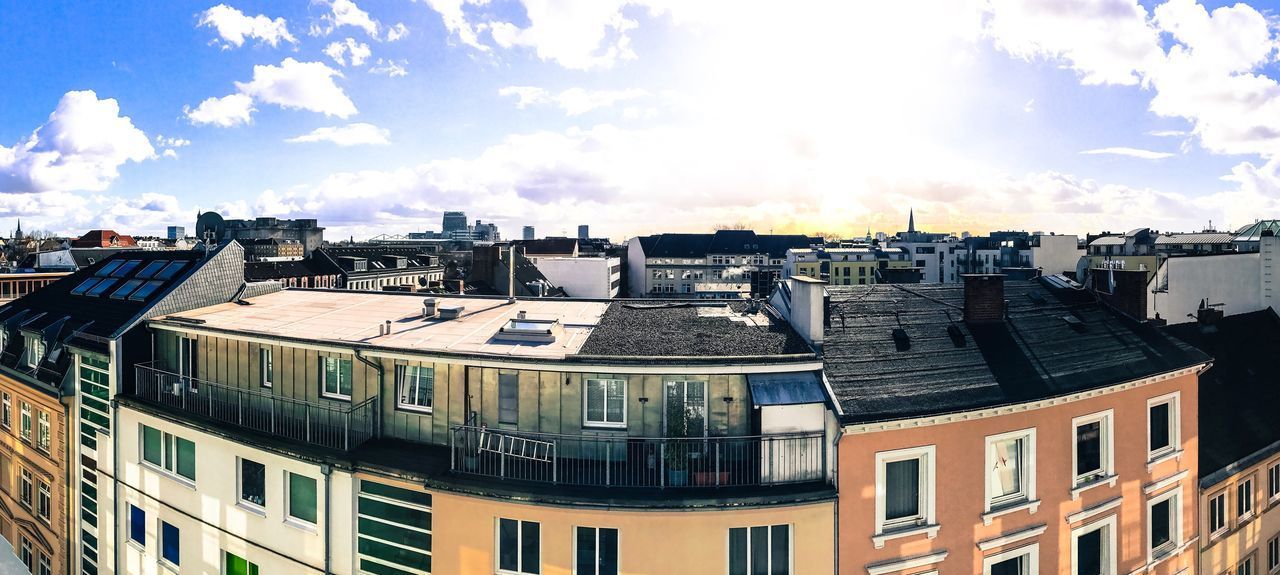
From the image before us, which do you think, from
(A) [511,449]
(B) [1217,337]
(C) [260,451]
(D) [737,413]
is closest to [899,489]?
(D) [737,413]

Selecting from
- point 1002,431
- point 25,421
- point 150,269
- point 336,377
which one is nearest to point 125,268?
point 150,269

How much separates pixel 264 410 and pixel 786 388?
12.4 m

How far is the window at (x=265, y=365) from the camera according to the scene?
15727 millimetres

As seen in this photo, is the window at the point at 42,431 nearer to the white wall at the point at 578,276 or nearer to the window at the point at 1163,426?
the window at the point at 1163,426

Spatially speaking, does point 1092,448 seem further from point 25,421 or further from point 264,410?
point 25,421

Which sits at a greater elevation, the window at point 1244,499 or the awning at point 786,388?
the awning at point 786,388

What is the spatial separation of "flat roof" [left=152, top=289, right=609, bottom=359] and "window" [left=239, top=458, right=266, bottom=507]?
305 cm

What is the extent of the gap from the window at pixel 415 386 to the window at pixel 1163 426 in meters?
17.5

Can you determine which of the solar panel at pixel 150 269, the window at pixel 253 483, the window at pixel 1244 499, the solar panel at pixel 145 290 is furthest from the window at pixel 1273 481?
the solar panel at pixel 150 269

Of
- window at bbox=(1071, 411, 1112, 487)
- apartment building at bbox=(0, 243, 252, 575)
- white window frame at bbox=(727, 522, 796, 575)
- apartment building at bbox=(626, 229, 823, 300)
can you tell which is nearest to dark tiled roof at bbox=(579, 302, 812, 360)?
white window frame at bbox=(727, 522, 796, 575)

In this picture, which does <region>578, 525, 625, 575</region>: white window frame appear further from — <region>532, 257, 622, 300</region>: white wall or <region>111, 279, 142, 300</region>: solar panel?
<region>532, 257, 622, 300</region>: white wall

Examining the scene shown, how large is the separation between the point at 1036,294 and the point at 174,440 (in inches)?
934

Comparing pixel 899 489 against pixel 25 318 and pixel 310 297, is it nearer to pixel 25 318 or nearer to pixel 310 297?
pixel 310 297

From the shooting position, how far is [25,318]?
22.6 meters
